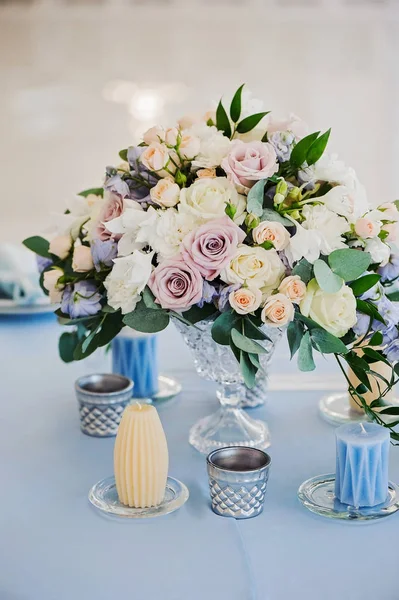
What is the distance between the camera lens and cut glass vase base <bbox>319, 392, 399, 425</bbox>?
134 cm

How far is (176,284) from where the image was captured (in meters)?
1.05

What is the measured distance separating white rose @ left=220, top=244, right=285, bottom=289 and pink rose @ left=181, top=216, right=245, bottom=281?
0.01 meters

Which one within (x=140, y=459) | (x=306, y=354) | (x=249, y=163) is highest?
(x=249, y=163)

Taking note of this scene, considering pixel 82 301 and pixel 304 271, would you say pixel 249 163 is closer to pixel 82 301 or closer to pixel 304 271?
pixel 304 271

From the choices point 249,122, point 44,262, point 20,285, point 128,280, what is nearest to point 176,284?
point 128,280

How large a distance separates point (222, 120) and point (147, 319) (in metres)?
0.32

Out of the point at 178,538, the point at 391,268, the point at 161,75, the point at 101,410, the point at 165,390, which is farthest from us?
the point at 161,75

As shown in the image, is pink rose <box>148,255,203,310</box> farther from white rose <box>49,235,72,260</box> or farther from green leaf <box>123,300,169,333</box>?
white rose <box>49,235,72,260</box>

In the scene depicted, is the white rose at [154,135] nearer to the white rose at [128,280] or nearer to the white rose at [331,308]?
the white rose at [128,280]

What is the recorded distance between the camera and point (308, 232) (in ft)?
3.41

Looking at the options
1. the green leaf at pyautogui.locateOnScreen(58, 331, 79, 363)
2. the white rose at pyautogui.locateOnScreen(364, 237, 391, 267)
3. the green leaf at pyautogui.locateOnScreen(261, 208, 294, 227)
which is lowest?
the green leaf at pyautogui.locateOnScreen(58, 331, 79, 363)

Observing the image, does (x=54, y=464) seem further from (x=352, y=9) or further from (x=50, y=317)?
(x=352, y=9)

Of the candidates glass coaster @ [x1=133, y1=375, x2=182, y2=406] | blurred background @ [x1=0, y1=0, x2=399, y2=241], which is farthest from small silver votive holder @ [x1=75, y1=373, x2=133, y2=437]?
blurred background @ [x1=0, y1=0, x2=399, y2=241]

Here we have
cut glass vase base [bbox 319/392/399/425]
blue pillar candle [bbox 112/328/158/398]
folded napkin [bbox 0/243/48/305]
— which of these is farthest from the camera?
folded napkin [bbox 0/243/48/305]
